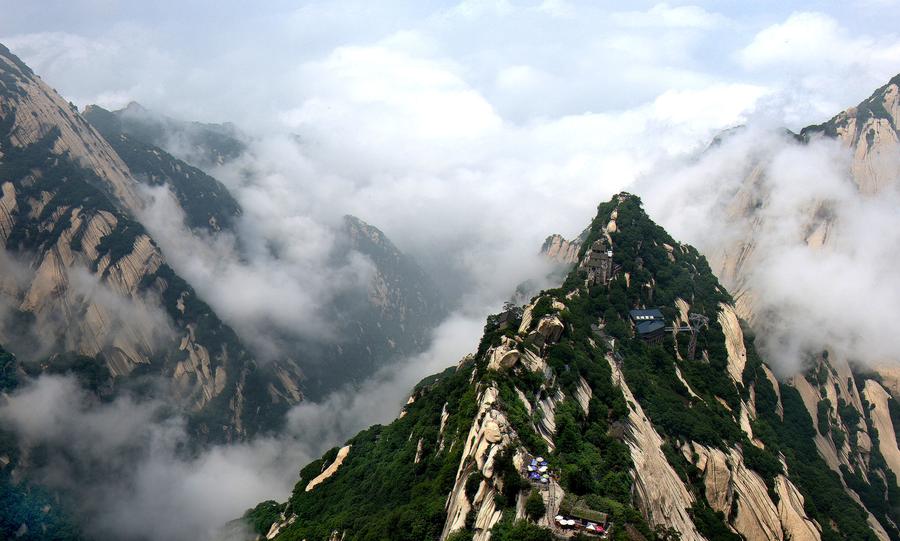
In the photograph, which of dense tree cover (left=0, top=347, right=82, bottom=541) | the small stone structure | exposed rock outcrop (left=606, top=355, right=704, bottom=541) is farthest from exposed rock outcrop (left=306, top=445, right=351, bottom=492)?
dense tree cover (left=0, top=347, right=82, bottom=541)

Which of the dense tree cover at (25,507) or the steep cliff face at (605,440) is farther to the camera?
the dense tree cover at (25,507)

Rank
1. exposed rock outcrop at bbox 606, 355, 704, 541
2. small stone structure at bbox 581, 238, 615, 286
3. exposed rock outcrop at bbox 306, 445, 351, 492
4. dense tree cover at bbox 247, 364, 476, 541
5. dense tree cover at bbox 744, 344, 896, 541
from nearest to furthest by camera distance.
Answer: dense tree cover at bbox 247, 364, 476, 541 < exposed rock outcrop at bbox 606, 355, 704, 541 < dense tree cover at bbox 744, 344, 896, 541 < exposed rock outcrop at bbox 306, 445, 351, 492 < small stone structure at bbox 581, 238, 615, 286

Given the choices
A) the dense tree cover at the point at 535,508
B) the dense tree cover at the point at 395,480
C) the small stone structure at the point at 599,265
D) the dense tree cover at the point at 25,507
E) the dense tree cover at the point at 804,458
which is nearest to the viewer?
the dense tree cover at the point at 535,508

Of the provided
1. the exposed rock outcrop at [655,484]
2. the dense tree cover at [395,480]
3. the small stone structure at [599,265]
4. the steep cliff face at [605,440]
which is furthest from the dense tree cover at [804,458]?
the dense tree cover at [395,480]

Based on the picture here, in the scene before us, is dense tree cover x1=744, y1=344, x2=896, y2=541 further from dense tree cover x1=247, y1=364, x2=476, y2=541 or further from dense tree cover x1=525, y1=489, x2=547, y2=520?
dense tree cover x1=525, y1=489, x2=547, y2=520

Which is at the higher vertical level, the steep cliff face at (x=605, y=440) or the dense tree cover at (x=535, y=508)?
the steep cliff face at (x=605, y=440)

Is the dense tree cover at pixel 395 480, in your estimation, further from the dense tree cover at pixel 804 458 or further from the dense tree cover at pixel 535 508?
the dense tree cover at pixel 804 458

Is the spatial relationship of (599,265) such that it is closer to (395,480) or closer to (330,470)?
(330,470)

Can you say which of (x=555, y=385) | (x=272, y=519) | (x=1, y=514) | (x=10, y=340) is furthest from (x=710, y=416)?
(x=10, y=340)
